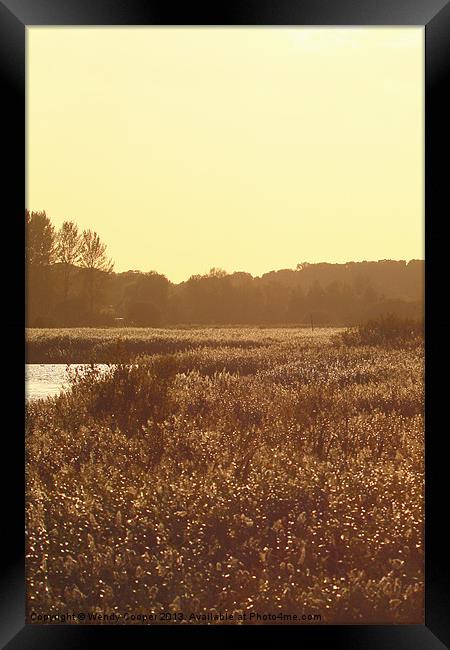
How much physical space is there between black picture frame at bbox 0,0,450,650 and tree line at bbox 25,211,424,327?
1.75ft

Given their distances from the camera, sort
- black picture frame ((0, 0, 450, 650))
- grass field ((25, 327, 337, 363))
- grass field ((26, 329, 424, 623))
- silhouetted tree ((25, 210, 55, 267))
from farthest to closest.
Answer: grass field ((25, 327, 337, 363)) → silhouetted tree ((25, 210, 55, 267)) → grass field ((26, 329, 424, 623)) → black picture frame ((0, 0, 450, 650))

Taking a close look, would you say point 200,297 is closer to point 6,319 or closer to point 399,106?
point 6,319

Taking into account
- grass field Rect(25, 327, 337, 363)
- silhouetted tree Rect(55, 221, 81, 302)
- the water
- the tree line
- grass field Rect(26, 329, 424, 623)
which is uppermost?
silhouetted tree Rect(55, 221, 81, 302)

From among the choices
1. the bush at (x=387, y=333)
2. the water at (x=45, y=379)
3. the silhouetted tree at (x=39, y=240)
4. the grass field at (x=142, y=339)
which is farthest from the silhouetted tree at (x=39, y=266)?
the bush at (x=387, y=333)

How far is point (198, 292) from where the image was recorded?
3.10m

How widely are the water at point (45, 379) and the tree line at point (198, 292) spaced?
0.23 m

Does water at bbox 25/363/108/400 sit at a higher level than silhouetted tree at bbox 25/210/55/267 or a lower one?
lower

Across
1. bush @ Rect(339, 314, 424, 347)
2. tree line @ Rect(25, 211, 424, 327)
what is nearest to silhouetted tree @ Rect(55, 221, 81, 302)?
tree line @ Rect(25, 211, 424, 327)

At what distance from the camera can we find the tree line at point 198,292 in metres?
3.05

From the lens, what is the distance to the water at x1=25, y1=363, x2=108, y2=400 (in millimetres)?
2998

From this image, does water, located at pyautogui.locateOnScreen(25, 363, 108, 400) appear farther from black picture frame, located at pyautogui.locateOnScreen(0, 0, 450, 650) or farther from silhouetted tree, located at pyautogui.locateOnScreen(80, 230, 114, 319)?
black picture frame, located at pyautogui.locateOnScreen(0, 0, 450, 650)

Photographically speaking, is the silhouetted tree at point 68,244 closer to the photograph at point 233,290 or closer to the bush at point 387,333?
the photograph at point 233,290

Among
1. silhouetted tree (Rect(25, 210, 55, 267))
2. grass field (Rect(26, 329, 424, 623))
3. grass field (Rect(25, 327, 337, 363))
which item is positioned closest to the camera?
grass field (Rect(26, 329, 424, 623))

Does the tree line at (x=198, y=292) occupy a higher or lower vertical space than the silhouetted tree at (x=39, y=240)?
lower
